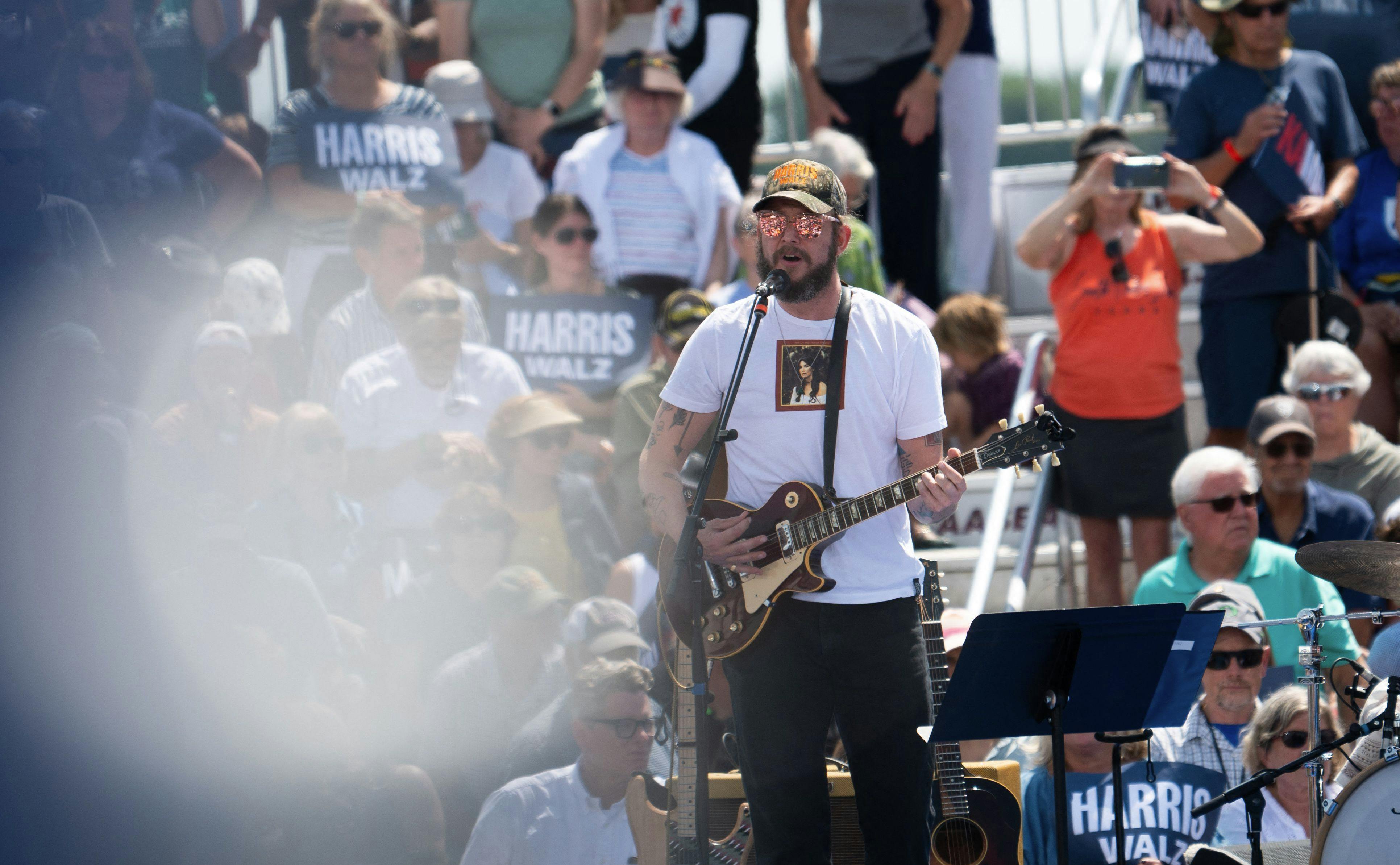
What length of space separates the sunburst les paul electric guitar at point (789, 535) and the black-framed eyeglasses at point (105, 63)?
3.97m

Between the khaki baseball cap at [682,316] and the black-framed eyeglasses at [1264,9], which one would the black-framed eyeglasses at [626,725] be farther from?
the black-framed eyeglasses at [1264,9]

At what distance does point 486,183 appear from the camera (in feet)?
25.6

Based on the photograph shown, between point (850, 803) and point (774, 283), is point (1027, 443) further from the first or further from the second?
point (850, 803)

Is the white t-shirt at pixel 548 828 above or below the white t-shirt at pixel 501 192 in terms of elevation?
below

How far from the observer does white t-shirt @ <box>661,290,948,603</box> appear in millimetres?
3824

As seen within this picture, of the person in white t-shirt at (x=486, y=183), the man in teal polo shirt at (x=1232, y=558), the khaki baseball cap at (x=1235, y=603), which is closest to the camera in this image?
the khaki baseball cap at (x=1235, y=603)

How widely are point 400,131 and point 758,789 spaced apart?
4.49 m

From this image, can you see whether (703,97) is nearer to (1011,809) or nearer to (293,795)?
(293,795)

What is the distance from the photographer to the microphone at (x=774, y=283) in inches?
146

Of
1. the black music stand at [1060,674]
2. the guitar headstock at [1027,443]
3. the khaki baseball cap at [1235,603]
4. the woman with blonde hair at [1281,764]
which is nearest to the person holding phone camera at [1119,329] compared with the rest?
the khaki baseball cap at [1235,603]

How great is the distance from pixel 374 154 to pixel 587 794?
3395mm

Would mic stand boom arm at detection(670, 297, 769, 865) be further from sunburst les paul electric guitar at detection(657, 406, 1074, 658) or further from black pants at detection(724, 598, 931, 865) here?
black pants at detection(724, 598, 931, 865)

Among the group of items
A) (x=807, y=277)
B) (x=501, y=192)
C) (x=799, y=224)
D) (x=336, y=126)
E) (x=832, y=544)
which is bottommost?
(x=832, y=544)

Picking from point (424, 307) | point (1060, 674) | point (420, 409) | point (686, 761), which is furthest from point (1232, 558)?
point (424, 307)
